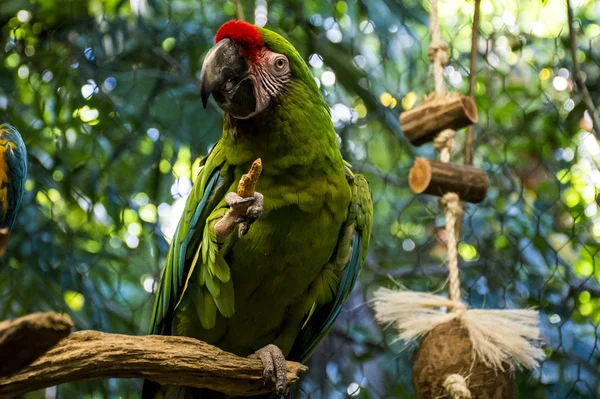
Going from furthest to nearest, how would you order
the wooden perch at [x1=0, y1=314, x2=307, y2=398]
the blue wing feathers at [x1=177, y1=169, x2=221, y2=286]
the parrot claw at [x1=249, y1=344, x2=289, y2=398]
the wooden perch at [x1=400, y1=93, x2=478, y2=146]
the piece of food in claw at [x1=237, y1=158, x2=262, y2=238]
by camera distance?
the wooden perch at [x1=400, y1=93, x2=478, y2=146] < the blue wing feathers at [x1=177, y1=169, x2=221, y2=286] < the parrot claw at [x1=249, y1=344, x2=289, y2=398] < the piece of food in claw at [x1=237, y1=158, x2=262, y2=238] < the wooden perch at [x1=0, y1=314, x2=307, y2=398]

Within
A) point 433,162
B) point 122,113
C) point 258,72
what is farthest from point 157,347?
point 122,113

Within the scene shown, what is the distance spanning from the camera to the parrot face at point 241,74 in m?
1.04

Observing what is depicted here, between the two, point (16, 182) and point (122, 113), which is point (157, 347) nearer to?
point (16, 182)

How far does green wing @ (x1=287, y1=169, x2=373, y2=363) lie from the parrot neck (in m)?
0.12

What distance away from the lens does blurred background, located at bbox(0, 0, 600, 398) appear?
1.75m

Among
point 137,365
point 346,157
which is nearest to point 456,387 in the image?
point 137,365

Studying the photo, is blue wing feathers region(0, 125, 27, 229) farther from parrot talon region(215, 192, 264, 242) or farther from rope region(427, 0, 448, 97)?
rope region(427, 0, 448, 97)

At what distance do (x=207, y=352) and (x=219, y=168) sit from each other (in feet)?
1.09

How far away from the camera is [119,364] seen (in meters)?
0.80

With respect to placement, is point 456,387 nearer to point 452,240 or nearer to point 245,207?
point 452,240

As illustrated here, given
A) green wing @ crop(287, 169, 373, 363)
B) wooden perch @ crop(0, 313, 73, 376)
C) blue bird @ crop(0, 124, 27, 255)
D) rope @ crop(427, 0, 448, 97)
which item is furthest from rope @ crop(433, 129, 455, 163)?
wooden perch @ crop(0, 313, 73, 376)

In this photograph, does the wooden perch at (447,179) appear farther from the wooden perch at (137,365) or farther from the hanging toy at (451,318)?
the wooden perch at (137,365)

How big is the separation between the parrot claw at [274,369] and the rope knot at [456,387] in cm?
32

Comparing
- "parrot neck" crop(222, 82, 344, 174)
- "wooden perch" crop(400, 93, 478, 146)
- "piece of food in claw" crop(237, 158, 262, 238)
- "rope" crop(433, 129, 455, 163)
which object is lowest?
"rope" crop(433, 129, 455, 163)
